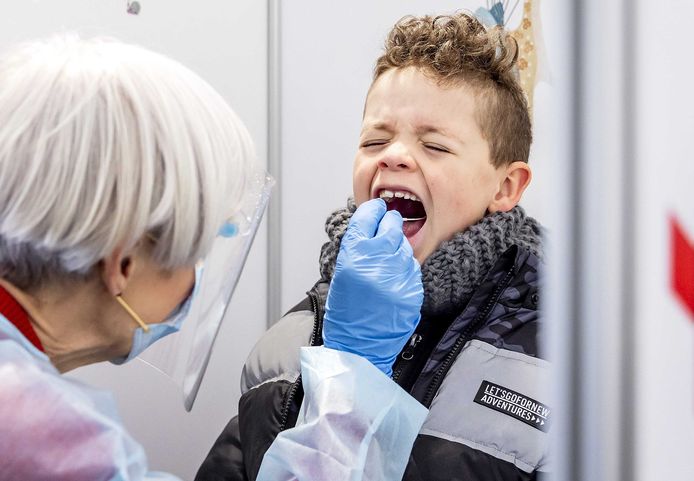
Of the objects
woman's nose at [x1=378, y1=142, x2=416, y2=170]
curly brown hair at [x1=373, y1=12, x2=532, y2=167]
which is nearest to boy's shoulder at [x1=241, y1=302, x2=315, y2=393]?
woman's nose at [x1=378, y1=142, x2=416, y2=170]

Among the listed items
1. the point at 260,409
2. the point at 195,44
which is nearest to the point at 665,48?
the point at 260,409

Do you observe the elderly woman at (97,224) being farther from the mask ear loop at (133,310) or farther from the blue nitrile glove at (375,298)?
the blue nitrile glove at (375,298)

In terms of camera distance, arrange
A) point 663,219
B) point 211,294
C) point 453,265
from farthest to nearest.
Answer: point 453,265 → point 211,294 → point 663,219

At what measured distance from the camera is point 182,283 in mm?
901

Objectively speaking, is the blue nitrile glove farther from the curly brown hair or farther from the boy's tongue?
the curly brown hair

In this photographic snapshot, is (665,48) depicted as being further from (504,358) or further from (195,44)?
(195,44)

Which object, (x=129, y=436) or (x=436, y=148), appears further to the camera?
(x=436, y=148)

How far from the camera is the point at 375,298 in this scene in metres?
1.11

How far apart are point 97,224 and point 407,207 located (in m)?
0.71

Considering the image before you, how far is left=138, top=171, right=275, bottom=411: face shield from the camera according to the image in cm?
92

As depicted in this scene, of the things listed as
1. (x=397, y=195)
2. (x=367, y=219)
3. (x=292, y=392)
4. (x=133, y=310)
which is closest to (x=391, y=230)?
(x=367, y=219)

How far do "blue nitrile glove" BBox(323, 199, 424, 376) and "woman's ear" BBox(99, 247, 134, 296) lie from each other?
14.5 inches

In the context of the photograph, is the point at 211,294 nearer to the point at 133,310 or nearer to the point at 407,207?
the point at 133,310

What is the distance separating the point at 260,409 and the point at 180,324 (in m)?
0.37
